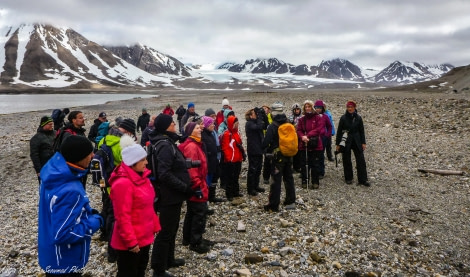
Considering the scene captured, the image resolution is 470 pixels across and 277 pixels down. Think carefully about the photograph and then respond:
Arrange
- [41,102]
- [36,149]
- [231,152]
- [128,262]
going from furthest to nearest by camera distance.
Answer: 1. [41,102]
2. [231,152]
3. [36,149]
4. [128,262]

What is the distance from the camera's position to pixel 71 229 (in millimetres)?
3291

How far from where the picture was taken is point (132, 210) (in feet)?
13.0

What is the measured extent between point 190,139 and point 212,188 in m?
2.93

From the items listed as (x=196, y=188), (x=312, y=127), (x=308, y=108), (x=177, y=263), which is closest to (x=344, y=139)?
(x=312, y=127)

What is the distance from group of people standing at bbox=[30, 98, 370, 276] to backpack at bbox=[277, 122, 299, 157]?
12 cm

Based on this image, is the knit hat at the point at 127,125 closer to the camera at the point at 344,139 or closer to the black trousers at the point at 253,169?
the black trousers at the point at 253,169

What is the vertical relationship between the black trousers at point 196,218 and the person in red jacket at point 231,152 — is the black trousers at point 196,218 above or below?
below

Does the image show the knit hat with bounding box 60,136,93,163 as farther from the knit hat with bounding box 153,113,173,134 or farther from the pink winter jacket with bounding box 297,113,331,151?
the pink winter jacket with bounding box 297,113,331,151

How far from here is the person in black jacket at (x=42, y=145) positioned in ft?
24.6

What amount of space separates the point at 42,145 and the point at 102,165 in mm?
2877

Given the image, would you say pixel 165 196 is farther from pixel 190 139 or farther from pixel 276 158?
pixel 276 158

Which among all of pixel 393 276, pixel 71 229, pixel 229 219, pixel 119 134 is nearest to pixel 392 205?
pixel 393 276

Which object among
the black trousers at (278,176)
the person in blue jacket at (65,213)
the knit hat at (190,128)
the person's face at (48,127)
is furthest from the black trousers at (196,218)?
the person's face at (48,127)

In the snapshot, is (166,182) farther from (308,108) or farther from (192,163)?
(308,108)
